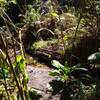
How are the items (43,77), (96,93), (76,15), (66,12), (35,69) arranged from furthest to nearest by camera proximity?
(66,12)
(76,15)
(35,69)
(43,77)
(96,93)

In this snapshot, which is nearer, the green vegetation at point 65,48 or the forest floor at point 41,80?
the green vegetation at point 65,48

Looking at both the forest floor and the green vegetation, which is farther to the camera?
the forest floor

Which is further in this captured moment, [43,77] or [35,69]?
[35,69]

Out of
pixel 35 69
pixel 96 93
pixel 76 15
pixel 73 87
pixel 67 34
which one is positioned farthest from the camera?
pixel 76 15

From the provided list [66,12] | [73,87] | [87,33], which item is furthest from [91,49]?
[66,12]

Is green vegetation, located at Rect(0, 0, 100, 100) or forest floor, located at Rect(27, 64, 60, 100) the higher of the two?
green vegetation, located at Rect(0, 0, 100, 100)

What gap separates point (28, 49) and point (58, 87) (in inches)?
117

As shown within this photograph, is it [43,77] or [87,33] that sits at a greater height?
[87,33]

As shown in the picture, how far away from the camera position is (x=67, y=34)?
8.48 metres

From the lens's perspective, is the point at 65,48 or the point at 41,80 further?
the point at 65,48

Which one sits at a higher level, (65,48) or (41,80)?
(65,48)

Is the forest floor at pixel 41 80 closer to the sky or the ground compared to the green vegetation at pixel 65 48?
closer to the ground

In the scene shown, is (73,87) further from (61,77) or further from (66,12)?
(66,12)

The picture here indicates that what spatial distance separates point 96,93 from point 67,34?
355 cm
